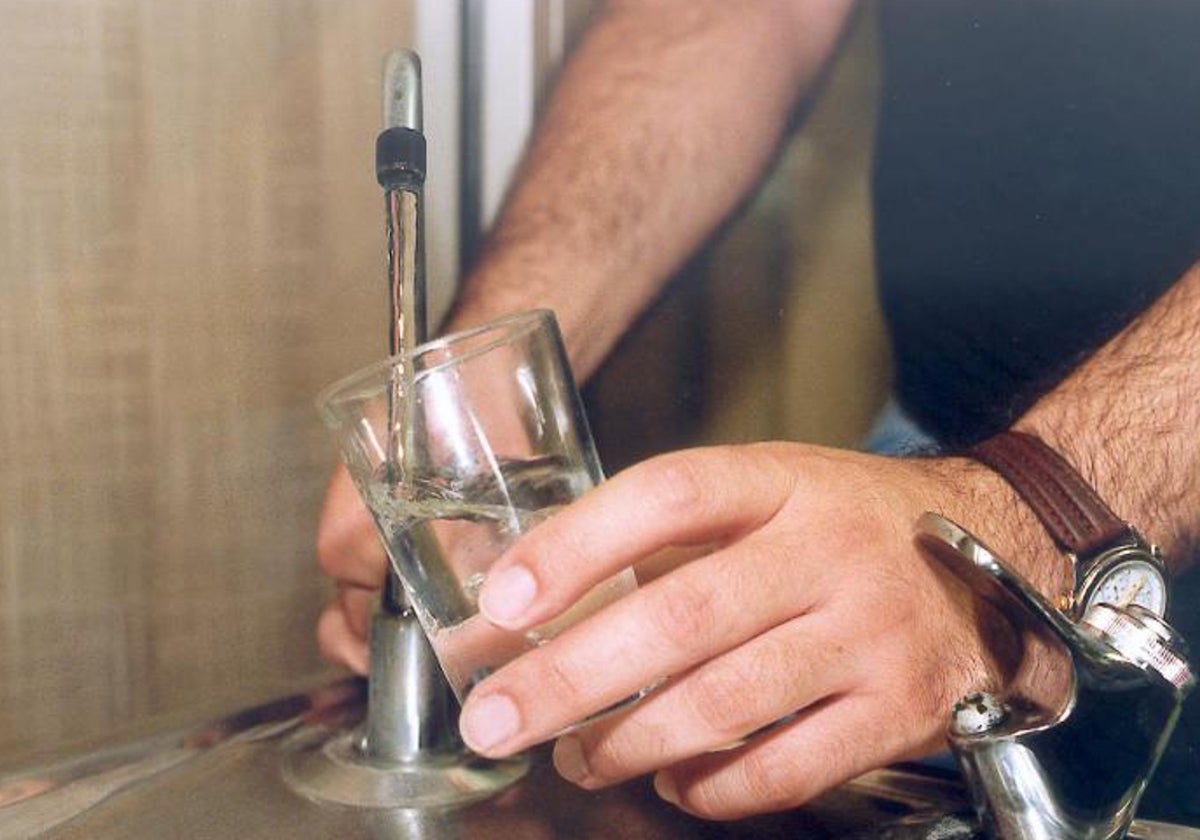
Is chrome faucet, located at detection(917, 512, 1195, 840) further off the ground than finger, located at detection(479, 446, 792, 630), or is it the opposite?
finger, located at detection(479, 446, 792, 630)

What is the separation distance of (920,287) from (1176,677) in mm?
244

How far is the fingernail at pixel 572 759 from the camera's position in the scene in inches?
16.3

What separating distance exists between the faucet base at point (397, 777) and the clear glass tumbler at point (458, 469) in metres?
0.10

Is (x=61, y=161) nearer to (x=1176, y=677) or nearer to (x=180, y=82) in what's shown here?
(x=180, y=82)

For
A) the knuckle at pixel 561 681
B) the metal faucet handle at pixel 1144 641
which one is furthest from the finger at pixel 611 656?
the metal faucet handle at pixel 1144 641

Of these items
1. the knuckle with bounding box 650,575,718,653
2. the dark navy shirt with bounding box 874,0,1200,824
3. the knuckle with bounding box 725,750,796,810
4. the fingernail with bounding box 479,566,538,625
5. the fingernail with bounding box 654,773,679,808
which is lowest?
the fingernail with bounding box 654,773,679,808

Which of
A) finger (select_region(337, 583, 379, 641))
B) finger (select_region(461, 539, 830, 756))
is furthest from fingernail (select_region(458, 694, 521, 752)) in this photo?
finger (select_region(337, 583, 379, 641))

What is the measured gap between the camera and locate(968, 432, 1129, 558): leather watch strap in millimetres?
440

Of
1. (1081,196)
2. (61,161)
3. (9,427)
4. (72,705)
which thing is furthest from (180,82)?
(1081,196)

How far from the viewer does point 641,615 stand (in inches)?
14.1

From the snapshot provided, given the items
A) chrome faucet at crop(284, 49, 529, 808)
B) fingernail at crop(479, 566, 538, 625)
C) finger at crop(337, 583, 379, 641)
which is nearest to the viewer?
fingernail at crop(479, 566, 538, 625)

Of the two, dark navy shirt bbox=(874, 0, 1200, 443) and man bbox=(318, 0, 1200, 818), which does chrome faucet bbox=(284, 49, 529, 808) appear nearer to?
man bbox=(318, 0, 1200, 818)

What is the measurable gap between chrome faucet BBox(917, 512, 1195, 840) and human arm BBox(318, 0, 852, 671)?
30 centimetres

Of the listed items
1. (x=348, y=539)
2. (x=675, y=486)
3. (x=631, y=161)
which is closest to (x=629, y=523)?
(x=675, y=486)
